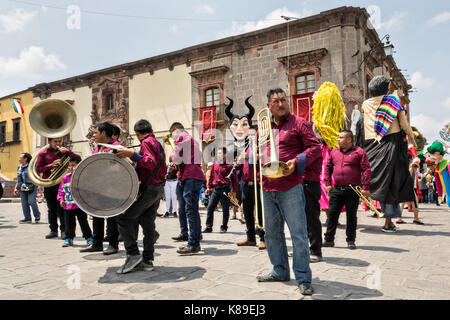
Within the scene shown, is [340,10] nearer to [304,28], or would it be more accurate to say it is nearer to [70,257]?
[304,28]

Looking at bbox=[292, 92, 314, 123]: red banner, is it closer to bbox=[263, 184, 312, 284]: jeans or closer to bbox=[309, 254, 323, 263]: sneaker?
bbox=[309, 254, 323, 263]: sneaker

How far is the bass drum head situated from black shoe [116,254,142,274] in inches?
26.0

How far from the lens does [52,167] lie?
254 inches

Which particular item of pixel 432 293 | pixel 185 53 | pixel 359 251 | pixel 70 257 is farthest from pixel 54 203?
pixel 185 53

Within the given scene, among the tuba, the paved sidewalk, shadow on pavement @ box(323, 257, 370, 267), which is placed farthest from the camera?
the tuba

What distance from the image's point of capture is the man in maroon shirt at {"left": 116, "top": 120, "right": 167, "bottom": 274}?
3814 millimetres

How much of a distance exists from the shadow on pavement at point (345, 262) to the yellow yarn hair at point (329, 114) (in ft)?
8.63

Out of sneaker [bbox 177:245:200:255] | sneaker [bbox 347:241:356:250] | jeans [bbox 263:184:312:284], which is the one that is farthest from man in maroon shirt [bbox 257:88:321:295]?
sneaker [bbox 347:241:356:250]

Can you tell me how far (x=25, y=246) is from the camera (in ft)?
18.4

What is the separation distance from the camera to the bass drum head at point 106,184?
3.51 meters

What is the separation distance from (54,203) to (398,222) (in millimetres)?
7151

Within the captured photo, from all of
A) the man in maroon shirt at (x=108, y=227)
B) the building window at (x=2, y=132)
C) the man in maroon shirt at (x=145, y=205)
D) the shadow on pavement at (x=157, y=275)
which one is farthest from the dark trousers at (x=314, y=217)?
the building window at (x=2, y=132)

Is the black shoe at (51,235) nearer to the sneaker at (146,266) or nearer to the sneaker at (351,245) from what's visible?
the sneaker at (146,266)

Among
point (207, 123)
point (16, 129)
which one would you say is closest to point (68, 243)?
point (207, 123)
